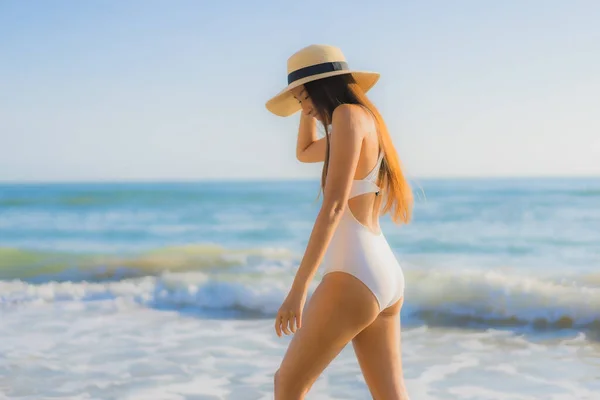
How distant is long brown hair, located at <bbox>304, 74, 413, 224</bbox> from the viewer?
229 centimetres

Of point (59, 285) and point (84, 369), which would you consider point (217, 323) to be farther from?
point (59, 285)

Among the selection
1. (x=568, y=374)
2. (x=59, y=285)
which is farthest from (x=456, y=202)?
(x=568, y=374)

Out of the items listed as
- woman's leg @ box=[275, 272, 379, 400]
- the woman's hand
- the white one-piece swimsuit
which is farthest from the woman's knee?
the white one-piece swimsuit

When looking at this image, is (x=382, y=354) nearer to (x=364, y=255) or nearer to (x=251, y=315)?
(x=364, y=255)

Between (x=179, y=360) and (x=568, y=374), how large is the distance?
9.61 ft

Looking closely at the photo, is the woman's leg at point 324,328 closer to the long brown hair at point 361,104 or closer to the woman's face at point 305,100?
the long brown hair at point 361,104

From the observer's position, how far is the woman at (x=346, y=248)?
215 centimetres

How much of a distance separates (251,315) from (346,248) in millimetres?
5953

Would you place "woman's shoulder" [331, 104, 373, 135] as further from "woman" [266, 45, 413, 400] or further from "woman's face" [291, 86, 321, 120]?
"woman's face" [291, 86, 321, 120]

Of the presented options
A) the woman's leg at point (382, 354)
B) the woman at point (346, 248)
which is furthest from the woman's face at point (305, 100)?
the woman's leg at point (382, 354)

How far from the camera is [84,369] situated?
541cm

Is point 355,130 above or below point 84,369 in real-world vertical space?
above

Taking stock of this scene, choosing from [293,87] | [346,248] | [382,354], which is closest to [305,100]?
[293,87]

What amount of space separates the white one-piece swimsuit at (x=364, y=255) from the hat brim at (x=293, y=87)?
0.31 metres
